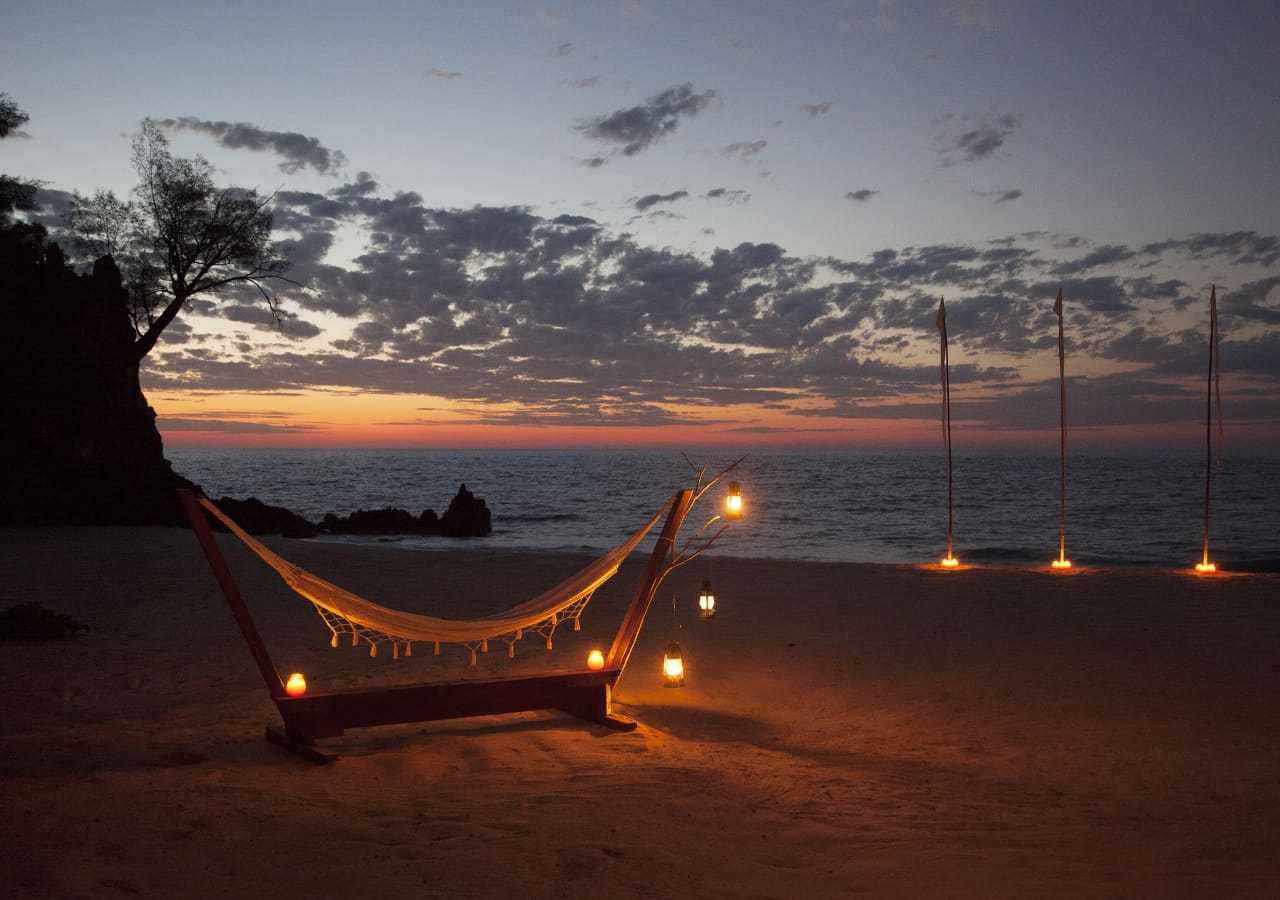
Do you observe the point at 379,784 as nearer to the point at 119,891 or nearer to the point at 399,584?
the point at 119,891

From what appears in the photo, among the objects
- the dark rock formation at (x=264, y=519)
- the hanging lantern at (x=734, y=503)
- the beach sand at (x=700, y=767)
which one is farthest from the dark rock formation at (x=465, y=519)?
the hanging lantern at (x=734, y=503)

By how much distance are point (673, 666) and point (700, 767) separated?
1.96 m

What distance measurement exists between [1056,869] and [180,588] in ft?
32.0

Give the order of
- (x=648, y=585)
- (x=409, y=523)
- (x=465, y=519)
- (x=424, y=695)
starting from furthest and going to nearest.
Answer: (x=465, y=519)
(x=409, y=523)
(x=648, y=585)
(x=424, y=695)

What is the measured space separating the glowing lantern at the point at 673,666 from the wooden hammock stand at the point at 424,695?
97 cm

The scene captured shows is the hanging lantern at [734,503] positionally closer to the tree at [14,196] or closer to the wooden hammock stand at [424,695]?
the wooden hammock stand at [424,695]

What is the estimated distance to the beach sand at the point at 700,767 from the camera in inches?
128

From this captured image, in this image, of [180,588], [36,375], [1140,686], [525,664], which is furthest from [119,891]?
[36,375]

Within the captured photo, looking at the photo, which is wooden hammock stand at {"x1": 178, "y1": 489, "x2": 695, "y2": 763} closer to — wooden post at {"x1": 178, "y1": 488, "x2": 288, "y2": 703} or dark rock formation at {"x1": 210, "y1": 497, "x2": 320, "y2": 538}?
wooden post at {"x1": 178, "y1": 488, "x2": 288, "y2": 703}

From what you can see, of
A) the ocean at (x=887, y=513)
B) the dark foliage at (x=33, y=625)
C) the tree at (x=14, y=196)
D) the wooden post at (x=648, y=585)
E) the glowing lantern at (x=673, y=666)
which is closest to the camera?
the wooden post at (x=648, y=585)

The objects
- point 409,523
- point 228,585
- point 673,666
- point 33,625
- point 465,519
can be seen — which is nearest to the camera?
point 228,585

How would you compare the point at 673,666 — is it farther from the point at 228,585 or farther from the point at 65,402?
the point at 65,402

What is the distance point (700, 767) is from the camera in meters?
4.62

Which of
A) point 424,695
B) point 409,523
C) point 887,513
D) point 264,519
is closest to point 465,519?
point 409,523
